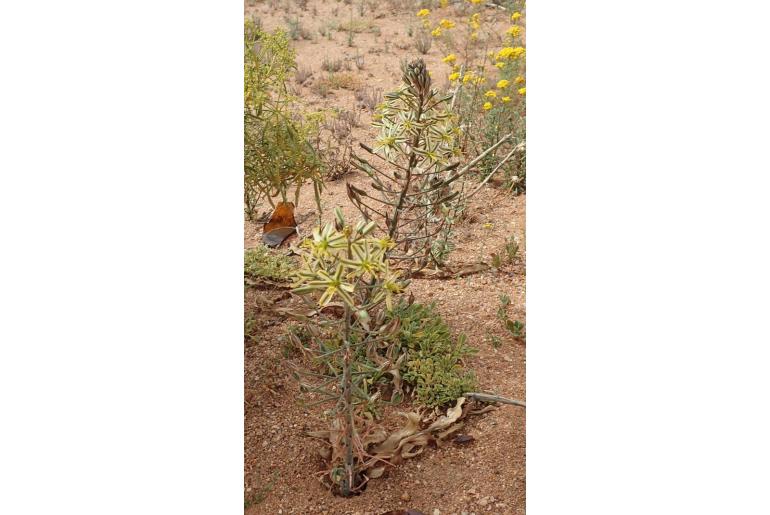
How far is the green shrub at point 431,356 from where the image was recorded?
1.73 m

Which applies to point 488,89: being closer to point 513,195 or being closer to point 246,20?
point 513,195

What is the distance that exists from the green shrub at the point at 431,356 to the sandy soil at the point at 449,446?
7cm

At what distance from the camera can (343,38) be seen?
3.96m

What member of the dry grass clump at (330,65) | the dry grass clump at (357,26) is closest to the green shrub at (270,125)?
the dry grass clump at (330,65)

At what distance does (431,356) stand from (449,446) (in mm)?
247

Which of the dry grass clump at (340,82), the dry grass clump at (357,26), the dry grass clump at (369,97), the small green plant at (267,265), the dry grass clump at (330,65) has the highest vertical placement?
the dry grass clump at (357,26)

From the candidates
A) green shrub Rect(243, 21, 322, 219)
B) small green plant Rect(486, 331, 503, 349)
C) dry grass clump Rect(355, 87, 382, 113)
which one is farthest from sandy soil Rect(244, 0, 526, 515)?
dry grass clump Rect(355, 87, 382, 113)

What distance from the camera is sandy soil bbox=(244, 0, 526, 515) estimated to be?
4.94 ft

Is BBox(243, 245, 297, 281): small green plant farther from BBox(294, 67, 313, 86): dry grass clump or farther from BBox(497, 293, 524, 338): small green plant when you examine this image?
BBox(294, 67, 313, 86): dry grass clump

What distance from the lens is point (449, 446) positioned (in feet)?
5.37

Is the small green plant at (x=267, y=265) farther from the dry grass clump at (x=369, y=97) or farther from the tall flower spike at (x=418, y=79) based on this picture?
the dry grass clump at (x=369, y=97)

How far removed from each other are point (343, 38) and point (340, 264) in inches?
119

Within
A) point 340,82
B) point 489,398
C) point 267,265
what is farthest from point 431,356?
point 340,82

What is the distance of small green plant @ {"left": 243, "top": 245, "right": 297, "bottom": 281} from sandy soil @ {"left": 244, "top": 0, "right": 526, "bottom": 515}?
0.05 m
